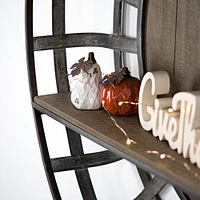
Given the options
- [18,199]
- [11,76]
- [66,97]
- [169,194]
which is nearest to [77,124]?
[66,97]

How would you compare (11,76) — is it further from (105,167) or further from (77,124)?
(77,124)

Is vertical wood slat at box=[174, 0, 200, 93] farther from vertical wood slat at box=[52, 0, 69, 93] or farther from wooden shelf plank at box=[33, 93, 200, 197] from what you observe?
vertical wood slat at box=[52, 0, 69, 93]

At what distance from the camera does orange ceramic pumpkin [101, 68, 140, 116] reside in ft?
3.48

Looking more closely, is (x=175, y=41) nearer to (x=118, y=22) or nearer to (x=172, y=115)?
(x=172, y=115)

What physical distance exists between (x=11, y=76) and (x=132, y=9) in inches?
22.9

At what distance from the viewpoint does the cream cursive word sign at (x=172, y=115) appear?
832 millimetres

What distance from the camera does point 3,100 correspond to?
1.81m

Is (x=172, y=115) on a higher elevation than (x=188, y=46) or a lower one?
lower

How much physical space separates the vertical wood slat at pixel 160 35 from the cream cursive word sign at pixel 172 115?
9cm

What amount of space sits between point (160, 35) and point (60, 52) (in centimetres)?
41

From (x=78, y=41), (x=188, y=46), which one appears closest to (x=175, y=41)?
(x=188, y=46)

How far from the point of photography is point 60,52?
4.59 ft

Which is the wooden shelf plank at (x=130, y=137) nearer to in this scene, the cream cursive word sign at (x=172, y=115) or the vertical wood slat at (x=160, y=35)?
the cream cursive word sign at (x=172, y=115)

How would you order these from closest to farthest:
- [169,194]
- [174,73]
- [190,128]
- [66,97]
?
[190,128] < [174,73] < [66,97] < [169,194]
